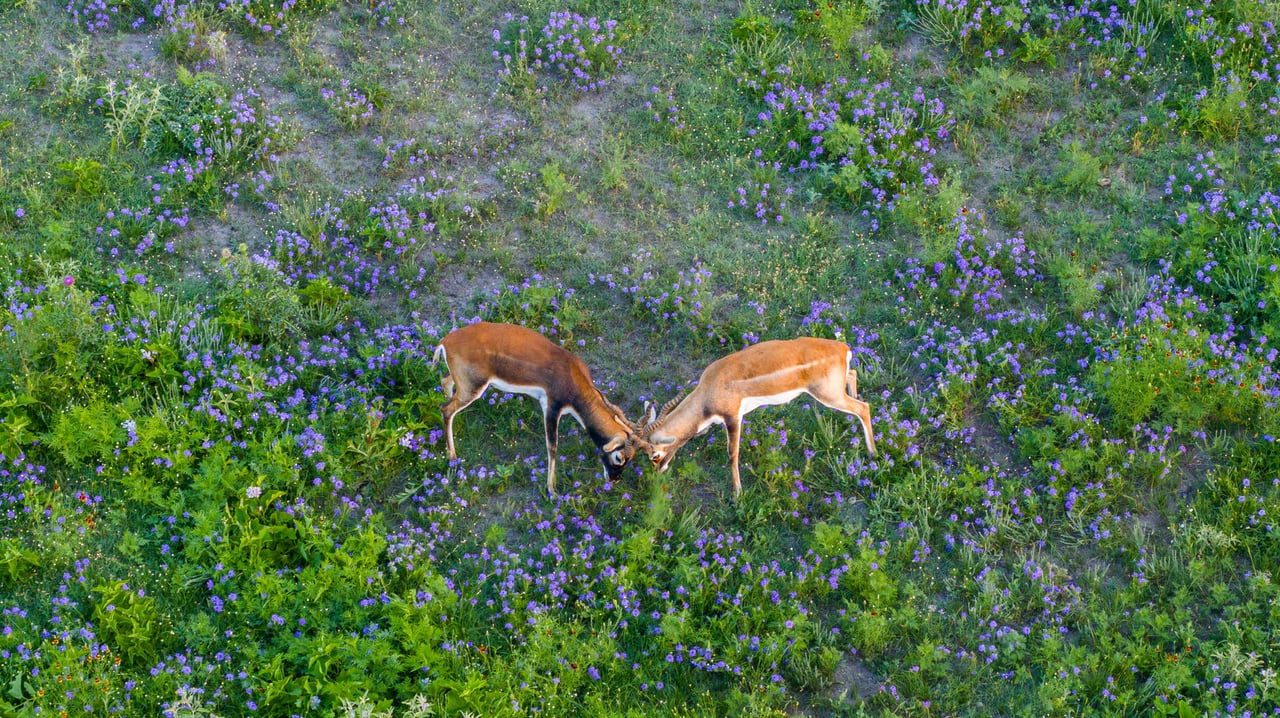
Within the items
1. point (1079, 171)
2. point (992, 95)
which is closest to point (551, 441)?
point (1079, 171)

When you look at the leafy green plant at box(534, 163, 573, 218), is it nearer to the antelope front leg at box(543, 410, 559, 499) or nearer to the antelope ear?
the antelope ear

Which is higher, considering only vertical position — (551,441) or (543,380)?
(543,380)

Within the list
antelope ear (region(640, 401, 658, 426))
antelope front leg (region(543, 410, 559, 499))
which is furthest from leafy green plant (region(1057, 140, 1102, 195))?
antelope front leg (region(543, 410, 559, 499))

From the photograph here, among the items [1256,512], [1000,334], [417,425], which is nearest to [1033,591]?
[1256,512]

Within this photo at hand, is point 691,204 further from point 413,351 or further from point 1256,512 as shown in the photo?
point 1256,512

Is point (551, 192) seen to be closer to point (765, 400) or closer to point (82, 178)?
point (765, 400)

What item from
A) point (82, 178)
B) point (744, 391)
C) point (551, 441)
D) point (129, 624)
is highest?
point (744, 391)
